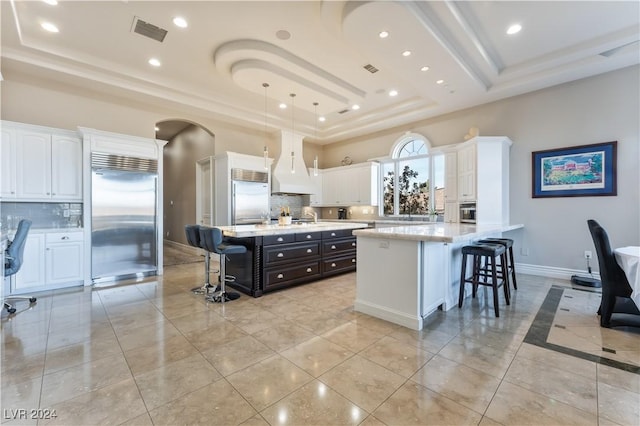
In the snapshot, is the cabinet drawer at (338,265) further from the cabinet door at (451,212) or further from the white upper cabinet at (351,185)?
the white upper cabinet at (351,185)

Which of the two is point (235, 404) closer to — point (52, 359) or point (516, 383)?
point (52, 359)

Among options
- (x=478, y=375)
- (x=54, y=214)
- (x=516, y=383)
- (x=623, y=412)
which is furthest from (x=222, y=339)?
(x=54, y=214)

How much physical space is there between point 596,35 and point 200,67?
218 inches

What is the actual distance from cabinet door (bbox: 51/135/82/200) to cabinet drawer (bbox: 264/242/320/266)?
318 cm

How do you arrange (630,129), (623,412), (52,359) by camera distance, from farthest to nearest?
(630,129), (52,359), (623,412)

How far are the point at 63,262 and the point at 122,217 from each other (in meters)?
0.97

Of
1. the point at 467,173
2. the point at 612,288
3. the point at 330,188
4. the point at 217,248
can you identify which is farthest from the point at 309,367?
the point at 330,188

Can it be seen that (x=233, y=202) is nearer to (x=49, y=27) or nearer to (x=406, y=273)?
(x=49, y=27)

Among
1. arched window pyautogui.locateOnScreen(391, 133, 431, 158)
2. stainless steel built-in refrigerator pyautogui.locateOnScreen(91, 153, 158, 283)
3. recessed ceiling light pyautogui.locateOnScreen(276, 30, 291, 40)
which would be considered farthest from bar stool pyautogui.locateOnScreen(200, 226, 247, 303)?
arched window pyautogui.locateOnScreen(391, 133, 431, 158)

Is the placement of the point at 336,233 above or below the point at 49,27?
below

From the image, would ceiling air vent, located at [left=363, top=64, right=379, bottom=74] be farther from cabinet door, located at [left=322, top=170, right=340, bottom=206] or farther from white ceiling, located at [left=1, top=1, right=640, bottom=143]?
cabinet door, located at [left=322, top=170, right=340, bottom=206]

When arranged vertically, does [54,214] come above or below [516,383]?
above

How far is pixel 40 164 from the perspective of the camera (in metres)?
4.00

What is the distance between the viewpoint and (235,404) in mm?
1648
